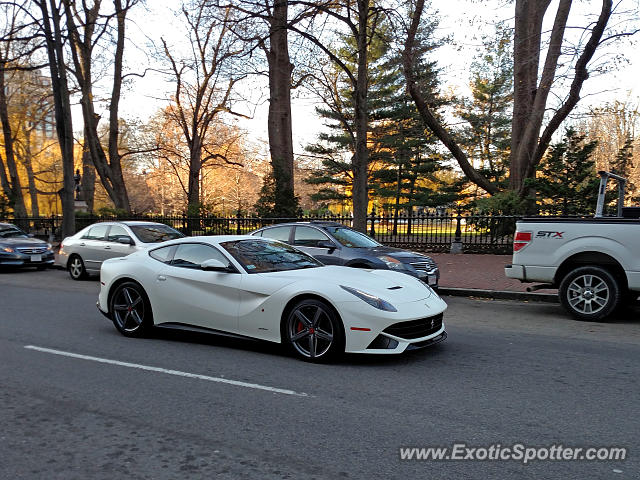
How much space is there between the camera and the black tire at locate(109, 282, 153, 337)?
7031 millimetres

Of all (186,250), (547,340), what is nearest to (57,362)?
(186,250)

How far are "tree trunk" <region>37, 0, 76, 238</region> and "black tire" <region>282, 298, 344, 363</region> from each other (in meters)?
17.4

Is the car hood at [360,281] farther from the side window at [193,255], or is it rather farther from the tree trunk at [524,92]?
the tree trunk at [524,92]

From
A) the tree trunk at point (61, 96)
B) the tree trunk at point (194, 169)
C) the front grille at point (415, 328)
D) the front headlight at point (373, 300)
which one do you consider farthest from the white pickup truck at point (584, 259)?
the tree trunk at point (194, 169)

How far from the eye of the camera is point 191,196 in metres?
33.7

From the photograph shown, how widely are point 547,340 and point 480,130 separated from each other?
42443 millimetres

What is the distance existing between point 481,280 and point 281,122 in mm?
14913

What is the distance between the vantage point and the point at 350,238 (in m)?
11.1

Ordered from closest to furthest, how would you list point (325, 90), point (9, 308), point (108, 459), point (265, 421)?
point (108, 459)
point (265, 421)
point (9, 308)
point (325, 90)

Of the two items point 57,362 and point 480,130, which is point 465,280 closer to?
point 57,362

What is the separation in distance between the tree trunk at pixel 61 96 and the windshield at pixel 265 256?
16.0 meters

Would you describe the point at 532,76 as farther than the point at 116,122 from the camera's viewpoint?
No

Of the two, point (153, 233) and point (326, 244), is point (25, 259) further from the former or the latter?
point (326, 244)

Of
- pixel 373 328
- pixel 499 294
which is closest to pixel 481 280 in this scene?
pixel 499 294
